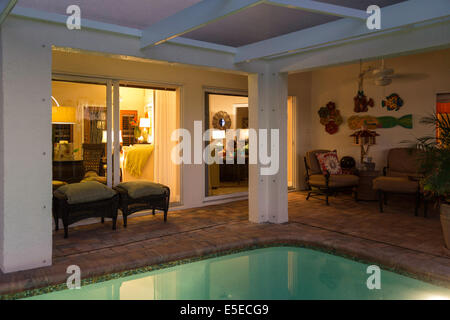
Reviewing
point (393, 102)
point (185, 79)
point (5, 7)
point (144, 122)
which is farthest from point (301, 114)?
point (5, 7)

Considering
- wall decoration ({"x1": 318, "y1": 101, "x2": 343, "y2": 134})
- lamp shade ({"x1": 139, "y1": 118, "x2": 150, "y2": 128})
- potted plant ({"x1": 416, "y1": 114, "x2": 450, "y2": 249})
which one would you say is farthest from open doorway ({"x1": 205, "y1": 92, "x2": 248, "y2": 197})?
potted plant ({"x1": 416, "y1": 114, "x2": 450, "y2": 249})

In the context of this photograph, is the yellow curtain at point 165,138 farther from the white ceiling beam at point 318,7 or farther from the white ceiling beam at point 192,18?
the white ceiling beam at point 318,7

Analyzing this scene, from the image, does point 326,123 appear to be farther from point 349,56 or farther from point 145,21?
point 145,21

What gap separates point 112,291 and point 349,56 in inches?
146

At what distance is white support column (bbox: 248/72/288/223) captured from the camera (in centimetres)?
559

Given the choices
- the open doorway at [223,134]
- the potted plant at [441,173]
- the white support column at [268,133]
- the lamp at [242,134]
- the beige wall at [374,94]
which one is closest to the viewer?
the potted plant at [441,173]

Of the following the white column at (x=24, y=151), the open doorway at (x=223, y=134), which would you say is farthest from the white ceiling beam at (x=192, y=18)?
the open doorway at (x=223, y=134)

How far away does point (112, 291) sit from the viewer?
356 cm

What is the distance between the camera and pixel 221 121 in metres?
7.50

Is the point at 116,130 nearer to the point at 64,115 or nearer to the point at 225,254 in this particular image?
the point at 64,115

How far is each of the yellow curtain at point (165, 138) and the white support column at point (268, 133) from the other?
1.77 meters

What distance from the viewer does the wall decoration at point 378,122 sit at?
293 inches

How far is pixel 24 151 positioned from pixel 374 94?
6817 mm

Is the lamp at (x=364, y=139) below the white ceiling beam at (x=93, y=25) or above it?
below
